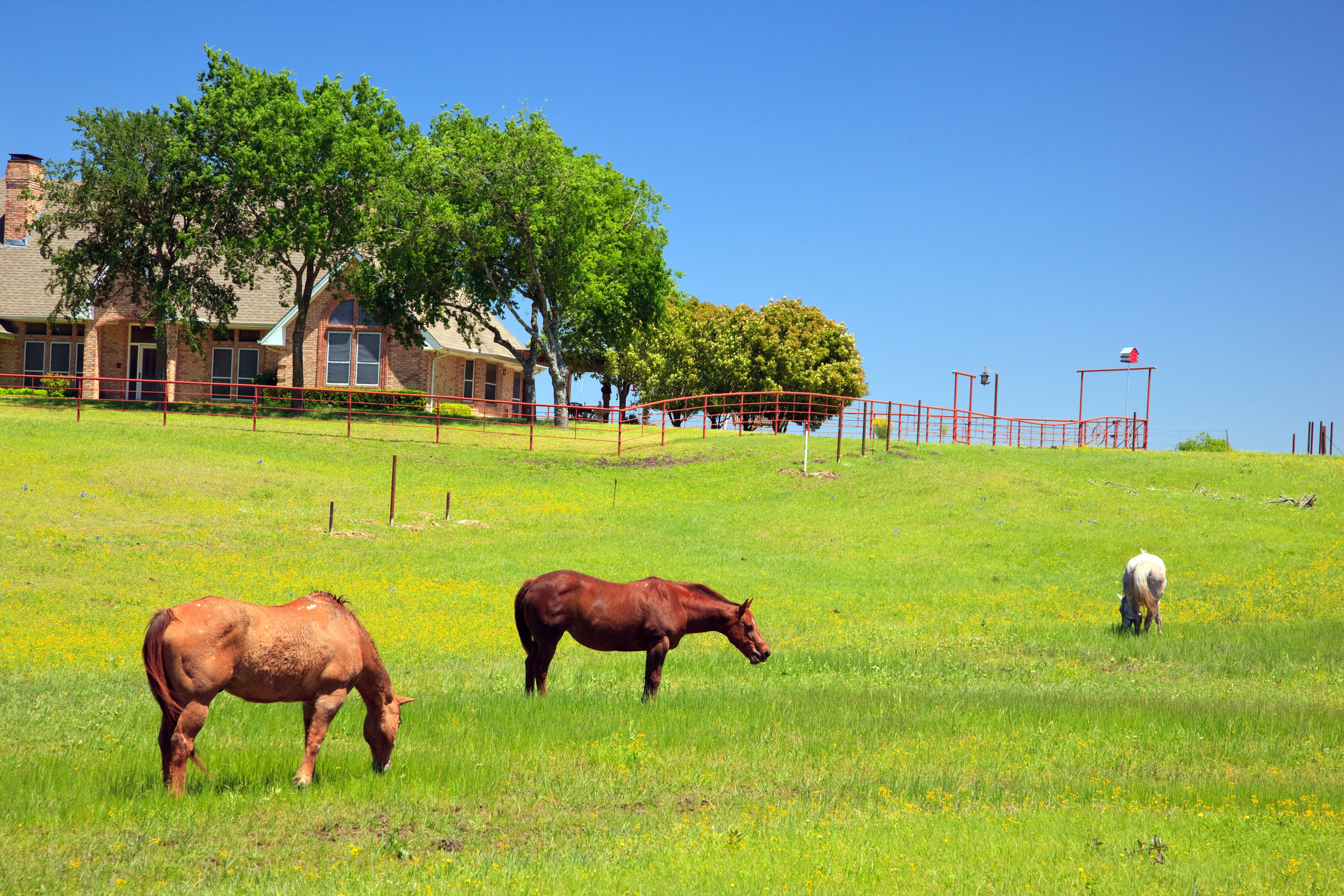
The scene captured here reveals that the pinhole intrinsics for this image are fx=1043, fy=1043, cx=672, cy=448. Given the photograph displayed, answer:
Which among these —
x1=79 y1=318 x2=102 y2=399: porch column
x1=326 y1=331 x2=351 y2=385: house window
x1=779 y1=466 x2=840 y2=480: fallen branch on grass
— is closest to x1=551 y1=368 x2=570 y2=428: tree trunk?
x1=326 y1=331 x2=351 y2=385: house window

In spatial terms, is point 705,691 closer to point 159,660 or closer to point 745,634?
point 745,634

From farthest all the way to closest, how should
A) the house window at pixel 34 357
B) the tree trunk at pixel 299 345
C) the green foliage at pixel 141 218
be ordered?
the house window at pixel 34 357
the tree trunk at pixel 299 345
the green foliage at pixel 141 218

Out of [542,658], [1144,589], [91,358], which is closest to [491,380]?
[91,358]

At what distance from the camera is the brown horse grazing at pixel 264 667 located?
7.89 m

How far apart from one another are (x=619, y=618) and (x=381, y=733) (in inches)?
162

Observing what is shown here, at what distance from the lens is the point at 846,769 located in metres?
9.93

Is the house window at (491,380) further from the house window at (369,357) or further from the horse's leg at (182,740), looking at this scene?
the horse's leg at (182,740)

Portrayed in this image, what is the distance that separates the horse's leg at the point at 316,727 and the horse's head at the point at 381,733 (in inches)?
15.2

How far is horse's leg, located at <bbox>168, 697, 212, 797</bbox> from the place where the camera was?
796cm

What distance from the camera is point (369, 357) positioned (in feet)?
182

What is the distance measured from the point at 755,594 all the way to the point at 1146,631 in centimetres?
778

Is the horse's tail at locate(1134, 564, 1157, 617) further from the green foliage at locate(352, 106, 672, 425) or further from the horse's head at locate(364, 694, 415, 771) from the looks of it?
the green foliage at locate(352, 106, 672, 425)

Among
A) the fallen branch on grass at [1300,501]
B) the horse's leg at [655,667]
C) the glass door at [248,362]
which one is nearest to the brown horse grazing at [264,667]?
the horse's leg at [655,667]

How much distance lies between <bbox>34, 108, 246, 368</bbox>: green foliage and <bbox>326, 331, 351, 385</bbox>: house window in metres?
5.69
